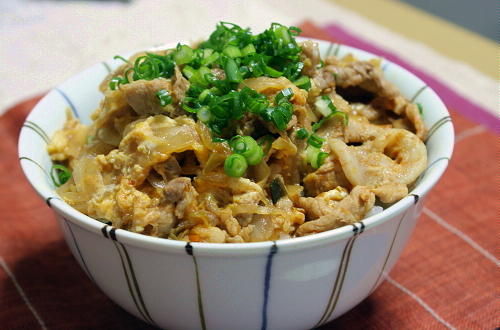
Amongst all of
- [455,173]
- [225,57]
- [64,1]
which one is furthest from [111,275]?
[64,1]

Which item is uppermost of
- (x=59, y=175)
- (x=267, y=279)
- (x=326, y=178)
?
(x=326, y=178)

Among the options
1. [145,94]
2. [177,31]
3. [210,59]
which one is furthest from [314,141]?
[177,31]

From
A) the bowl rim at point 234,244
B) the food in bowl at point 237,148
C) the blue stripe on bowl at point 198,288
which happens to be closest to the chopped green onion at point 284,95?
the food in bowl at point 237,148

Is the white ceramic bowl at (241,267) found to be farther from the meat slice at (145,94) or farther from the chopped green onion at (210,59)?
the chopped green onion at (210,59)

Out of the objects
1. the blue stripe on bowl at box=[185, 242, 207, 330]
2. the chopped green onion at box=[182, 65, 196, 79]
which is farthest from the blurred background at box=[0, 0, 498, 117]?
the blue stripe on bowl at box=[185, 242, 207, 330]

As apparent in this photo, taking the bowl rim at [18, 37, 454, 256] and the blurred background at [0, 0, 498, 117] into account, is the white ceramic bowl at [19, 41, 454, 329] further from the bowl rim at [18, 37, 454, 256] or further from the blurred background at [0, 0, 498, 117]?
the blurred background at [0, 0, 498, 117]

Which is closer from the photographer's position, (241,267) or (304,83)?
(241,267)

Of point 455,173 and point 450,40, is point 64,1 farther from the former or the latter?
point 455,173

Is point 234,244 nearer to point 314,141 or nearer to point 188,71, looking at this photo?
point 314,141
